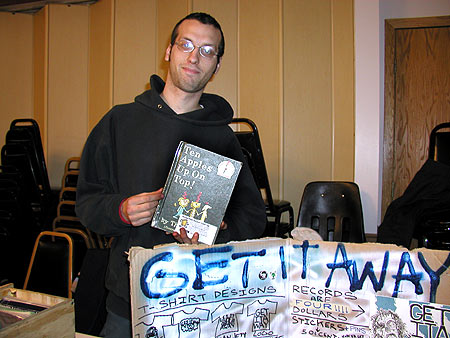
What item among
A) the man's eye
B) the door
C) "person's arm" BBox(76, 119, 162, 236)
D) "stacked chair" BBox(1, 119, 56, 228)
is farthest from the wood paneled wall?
"person's arm" BBox(76, 119, 162, 236)

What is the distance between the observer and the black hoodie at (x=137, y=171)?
1.00m

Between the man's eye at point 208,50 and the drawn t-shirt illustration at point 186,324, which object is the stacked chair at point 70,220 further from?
the drawn t-shirt illustration at point 186,324

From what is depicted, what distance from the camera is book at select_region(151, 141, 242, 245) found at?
857mm

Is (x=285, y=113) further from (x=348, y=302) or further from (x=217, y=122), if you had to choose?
(x=348, y=302)

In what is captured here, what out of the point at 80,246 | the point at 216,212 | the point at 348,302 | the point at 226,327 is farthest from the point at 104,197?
the point at 80,246

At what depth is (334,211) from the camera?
80.7 inches

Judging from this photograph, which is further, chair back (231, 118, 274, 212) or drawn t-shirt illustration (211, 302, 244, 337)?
chair back (231, 118, 274, 212)

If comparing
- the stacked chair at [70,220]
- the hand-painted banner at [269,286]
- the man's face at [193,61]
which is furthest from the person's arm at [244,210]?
the stacked chair at [70,220]

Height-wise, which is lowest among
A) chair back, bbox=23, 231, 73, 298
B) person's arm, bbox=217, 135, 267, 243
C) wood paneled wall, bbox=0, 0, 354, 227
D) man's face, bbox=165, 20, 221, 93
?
chair back, bbox=23, 231, 73, 298

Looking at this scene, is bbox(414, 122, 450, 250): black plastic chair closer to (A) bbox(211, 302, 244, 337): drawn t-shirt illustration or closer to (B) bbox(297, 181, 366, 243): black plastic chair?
(B) bbox(297, 181, 366, 243): black plastic chair

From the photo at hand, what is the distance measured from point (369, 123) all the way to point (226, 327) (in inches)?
108

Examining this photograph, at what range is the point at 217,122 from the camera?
1.14 meters

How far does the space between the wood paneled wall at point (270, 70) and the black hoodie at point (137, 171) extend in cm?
217

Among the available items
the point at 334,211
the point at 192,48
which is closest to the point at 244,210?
the point at 192,48
